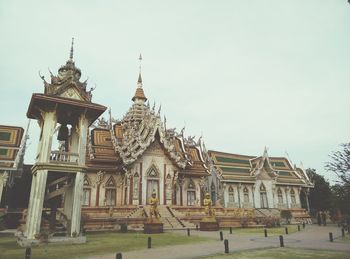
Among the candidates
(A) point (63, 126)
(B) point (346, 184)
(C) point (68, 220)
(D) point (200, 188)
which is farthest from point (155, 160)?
(B) point (346, 184)

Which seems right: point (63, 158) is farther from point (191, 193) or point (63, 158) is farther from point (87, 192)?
point (191, 193)

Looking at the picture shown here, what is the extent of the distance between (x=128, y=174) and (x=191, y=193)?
310 inches

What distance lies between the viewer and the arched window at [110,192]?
26.2 m

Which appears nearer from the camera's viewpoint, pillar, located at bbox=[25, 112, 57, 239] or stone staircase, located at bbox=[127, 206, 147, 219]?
pillar, located at bbox=[25, 112, 57, 239]

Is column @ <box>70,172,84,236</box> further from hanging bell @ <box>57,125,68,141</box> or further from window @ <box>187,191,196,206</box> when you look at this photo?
window @ <box>187,191,196,206</box>

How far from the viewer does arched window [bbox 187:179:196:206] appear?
29.9 metres

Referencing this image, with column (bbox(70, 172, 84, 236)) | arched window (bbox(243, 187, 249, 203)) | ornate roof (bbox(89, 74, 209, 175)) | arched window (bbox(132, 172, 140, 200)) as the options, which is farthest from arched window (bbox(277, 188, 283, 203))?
column (bbox(70, 172, 84, 236))

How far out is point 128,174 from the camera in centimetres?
2573

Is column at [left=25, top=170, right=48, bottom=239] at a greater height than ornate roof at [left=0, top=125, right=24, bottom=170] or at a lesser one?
lesser

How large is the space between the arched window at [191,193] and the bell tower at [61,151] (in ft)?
52.0

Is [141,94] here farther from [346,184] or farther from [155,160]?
[346,184]

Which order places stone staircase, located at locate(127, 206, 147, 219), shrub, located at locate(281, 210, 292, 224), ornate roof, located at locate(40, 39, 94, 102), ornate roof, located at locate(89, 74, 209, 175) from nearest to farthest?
1. ornate roof, located at locate(40, 39, 94, 102)
2. stone staircase, located at locate(127, 206, 147, 219)
3. ornate roof, located at locate(89, 74, 209, 175)
4. shrub, located at locate(281, 210, 292, 224)

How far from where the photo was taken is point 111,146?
28438 mm

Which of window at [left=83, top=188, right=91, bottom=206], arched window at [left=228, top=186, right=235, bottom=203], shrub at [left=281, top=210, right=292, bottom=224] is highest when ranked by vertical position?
arched window at [left=228, top=186, right=235, bottom=203]
